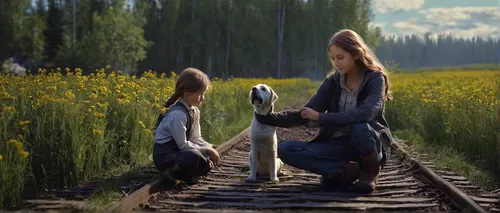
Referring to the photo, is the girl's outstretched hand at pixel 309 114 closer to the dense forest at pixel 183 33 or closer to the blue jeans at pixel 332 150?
the blue jeans at pixel 332 150

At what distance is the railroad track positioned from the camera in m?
4.20

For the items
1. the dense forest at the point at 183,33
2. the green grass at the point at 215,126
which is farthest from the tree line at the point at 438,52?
the green grass at the point at 215,126

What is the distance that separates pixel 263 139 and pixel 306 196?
95 cm

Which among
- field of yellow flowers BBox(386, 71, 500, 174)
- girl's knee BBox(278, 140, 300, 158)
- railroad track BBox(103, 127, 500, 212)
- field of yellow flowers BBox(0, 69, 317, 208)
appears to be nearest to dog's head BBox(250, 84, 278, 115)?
girl's knee BBox(278, 140, 300, 158)

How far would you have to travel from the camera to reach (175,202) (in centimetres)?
448

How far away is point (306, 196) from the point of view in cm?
469

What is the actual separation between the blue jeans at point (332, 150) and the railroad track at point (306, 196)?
0.25 meters

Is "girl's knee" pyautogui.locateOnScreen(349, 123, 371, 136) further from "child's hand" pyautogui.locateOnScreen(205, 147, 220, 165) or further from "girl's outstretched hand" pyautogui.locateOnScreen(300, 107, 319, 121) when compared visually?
"child's hand" pyautogui.locateOnScreen(205, 147, 220, 165)

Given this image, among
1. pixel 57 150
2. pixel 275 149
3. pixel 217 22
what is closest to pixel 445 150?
pixel 275 149

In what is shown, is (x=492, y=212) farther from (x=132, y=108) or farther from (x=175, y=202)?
(x=132, y=108)

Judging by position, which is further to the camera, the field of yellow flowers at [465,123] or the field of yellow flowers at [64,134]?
the field of yellow flowers at [465,123]

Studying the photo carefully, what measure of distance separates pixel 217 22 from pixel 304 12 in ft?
32.1

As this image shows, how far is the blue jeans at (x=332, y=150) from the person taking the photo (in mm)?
4713

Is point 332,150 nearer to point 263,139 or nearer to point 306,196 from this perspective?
point 306,196
